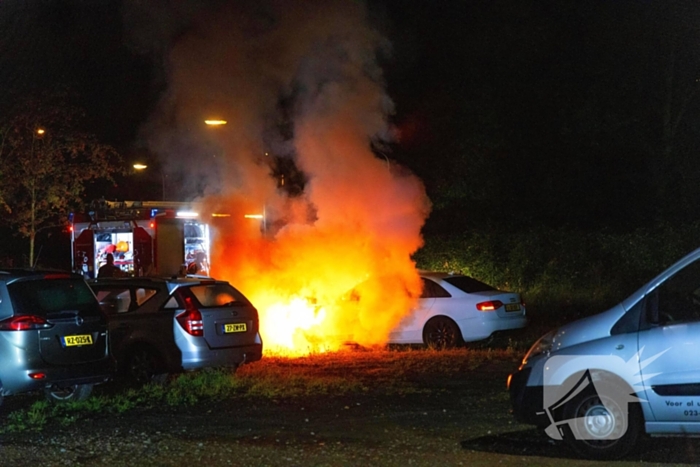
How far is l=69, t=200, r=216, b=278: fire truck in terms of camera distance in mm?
20047

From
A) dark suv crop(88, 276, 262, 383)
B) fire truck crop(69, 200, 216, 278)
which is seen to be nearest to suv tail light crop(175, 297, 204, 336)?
dark suv crop(88, 276, 262, 383)

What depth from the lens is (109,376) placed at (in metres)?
10.6

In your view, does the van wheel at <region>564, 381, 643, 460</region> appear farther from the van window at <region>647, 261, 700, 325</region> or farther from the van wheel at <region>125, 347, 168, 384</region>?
the van wheel at <region>125, 347, 168, 384</region>

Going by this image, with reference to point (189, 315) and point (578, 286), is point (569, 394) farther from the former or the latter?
point (578, 286)

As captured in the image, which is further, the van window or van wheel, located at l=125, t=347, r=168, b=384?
van wheel, located at l=125, t=347, r=168, b=384

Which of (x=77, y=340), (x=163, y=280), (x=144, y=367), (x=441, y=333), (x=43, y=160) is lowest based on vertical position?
(x=144, y=367)

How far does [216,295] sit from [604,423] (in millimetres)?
6356

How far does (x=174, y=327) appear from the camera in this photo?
11.8 m

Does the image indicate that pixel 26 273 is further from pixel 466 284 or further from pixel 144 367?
pixel 466 284

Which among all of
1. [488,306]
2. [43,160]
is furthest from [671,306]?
[43,160]

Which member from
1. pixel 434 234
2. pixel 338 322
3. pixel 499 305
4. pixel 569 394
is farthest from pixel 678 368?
pixel 434 234

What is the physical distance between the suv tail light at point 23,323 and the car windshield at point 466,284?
A: 299 inches

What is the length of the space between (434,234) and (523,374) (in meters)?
16.1

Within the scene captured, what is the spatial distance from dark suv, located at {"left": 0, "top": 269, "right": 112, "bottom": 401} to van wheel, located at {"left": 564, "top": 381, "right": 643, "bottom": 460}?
219 inches
